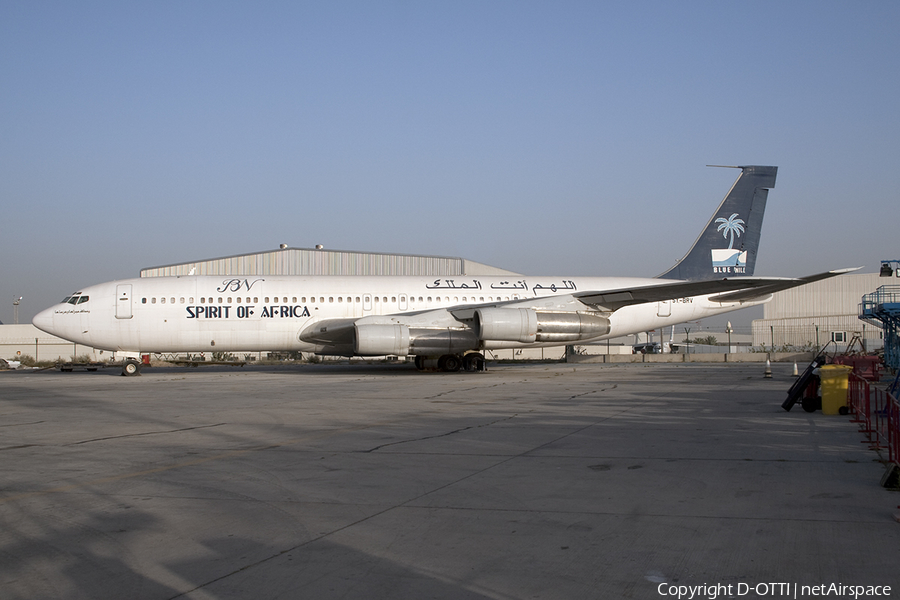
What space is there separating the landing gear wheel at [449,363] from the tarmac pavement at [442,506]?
13560mm

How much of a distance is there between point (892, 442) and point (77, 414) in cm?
1328

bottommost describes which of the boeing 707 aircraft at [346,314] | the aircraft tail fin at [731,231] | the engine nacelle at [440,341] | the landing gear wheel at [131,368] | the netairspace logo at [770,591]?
the netairspace logo at [770,591]

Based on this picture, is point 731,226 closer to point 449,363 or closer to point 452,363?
point 452,363

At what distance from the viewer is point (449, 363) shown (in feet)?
86.9

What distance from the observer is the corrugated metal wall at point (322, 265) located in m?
45.9

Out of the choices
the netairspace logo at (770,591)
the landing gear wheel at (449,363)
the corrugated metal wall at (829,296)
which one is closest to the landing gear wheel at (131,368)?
the landing gear wheel at (449,363)

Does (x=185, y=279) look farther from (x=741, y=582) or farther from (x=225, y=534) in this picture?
(x=741, y=582)

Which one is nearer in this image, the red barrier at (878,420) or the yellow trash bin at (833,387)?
the red barrier at (878,420)

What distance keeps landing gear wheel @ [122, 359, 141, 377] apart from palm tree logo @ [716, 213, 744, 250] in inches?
923

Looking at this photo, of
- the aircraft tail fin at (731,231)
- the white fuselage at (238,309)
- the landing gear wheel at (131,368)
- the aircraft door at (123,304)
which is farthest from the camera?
the aircraft tail fin at (731,231)

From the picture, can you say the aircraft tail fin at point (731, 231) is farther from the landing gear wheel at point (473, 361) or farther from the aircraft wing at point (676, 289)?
the landing gear wheel at point (473, 361)

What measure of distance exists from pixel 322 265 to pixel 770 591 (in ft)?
145

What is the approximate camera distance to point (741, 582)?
13.7ft

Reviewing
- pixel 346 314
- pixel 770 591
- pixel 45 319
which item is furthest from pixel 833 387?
pixel 45 319
